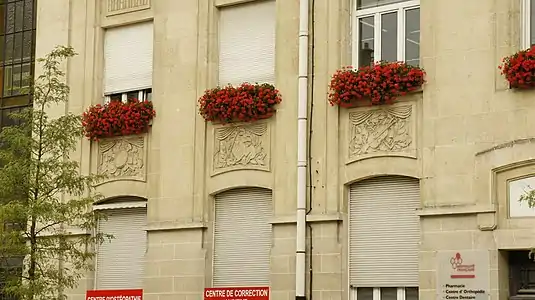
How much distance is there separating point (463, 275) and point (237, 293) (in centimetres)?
501

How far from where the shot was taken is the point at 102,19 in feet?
86.8

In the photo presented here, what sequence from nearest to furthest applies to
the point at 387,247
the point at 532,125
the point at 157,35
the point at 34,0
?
1. the point at 532,125
2. the point at 387,247
3. the point at 157,35
4. the point at 34,0

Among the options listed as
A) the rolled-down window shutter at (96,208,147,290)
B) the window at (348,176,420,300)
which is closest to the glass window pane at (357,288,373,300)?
the window at (348,176,420,300)

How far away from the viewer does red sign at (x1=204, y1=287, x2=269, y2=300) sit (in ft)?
75.2

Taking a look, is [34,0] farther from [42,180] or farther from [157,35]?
[42,180]

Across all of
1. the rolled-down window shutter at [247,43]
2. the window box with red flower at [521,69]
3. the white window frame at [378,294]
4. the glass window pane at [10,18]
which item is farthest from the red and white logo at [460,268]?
the glass window pane at [10,18]

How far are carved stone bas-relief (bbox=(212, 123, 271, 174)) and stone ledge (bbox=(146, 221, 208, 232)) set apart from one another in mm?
1121

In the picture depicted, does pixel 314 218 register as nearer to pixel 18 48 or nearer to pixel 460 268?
pixel 460 268

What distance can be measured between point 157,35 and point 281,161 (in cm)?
452

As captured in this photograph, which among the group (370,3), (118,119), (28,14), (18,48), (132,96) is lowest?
(118,119)

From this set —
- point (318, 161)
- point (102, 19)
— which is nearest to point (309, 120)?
point (318, 161)

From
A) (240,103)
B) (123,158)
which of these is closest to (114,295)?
(123,158)

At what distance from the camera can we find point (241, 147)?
930 inches

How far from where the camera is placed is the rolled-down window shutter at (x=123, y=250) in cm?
2516
